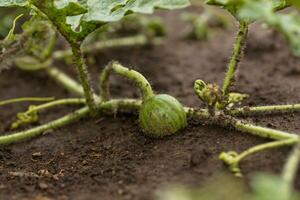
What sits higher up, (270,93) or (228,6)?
(228,6)

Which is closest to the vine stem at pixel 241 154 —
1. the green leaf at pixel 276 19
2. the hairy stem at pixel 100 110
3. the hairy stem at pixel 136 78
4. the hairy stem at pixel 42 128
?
the hairy stem at pixel 100 110

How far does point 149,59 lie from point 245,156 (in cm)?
185

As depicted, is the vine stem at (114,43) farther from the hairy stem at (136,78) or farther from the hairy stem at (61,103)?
the hairy stem at (136,78)

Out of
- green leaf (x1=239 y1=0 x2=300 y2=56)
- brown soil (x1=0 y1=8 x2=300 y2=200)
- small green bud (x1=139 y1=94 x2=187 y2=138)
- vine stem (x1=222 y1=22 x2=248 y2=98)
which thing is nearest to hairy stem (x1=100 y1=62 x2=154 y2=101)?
small green bud (x1=139 y1=94 x2=187 y2=138)

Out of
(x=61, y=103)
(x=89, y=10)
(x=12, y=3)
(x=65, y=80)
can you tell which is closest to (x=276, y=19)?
(x=89, y=10)

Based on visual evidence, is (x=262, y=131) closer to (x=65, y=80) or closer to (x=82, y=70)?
(x=82, y=70)

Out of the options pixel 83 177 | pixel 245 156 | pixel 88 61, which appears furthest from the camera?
pixel 88 61

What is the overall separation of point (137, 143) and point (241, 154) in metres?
0.55

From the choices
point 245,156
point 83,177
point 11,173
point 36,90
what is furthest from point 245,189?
point 36,90

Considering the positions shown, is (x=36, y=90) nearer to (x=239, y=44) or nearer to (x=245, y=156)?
(x=239, y=44)

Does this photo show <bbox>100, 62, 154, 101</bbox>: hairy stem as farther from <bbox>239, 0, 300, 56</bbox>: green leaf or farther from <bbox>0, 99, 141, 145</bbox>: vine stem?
<bbox>239, 0, 300, 56</bbox>: green leaf

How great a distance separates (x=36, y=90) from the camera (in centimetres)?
351

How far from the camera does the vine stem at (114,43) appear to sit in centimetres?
372

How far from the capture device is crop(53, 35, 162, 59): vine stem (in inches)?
146
